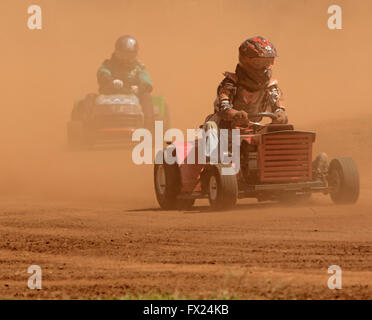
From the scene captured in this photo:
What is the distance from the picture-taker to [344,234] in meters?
8.01

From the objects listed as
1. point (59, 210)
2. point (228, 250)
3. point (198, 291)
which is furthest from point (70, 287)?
point (59, 210)

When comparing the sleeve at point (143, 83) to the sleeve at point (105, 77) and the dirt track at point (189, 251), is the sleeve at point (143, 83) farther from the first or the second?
the dirt track at point (189, 251)

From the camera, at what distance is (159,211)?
433 inches

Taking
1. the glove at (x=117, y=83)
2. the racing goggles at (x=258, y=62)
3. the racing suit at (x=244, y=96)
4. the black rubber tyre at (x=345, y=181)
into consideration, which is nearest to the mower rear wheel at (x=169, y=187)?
the racing suit at (x=244, y=96)

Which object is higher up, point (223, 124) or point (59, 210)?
point (223, 124)

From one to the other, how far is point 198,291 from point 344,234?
10.1 feet

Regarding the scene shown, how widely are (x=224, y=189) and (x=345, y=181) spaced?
1.57 meters

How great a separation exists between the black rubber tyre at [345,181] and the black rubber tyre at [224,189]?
1.39 m

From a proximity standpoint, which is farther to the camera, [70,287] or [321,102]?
[321,102]

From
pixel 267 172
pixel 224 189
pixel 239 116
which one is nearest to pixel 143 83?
pixel 239 116

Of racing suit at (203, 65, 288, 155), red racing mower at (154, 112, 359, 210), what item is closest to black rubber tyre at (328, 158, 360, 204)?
red racing mower at (154, 112, 359, 210)
